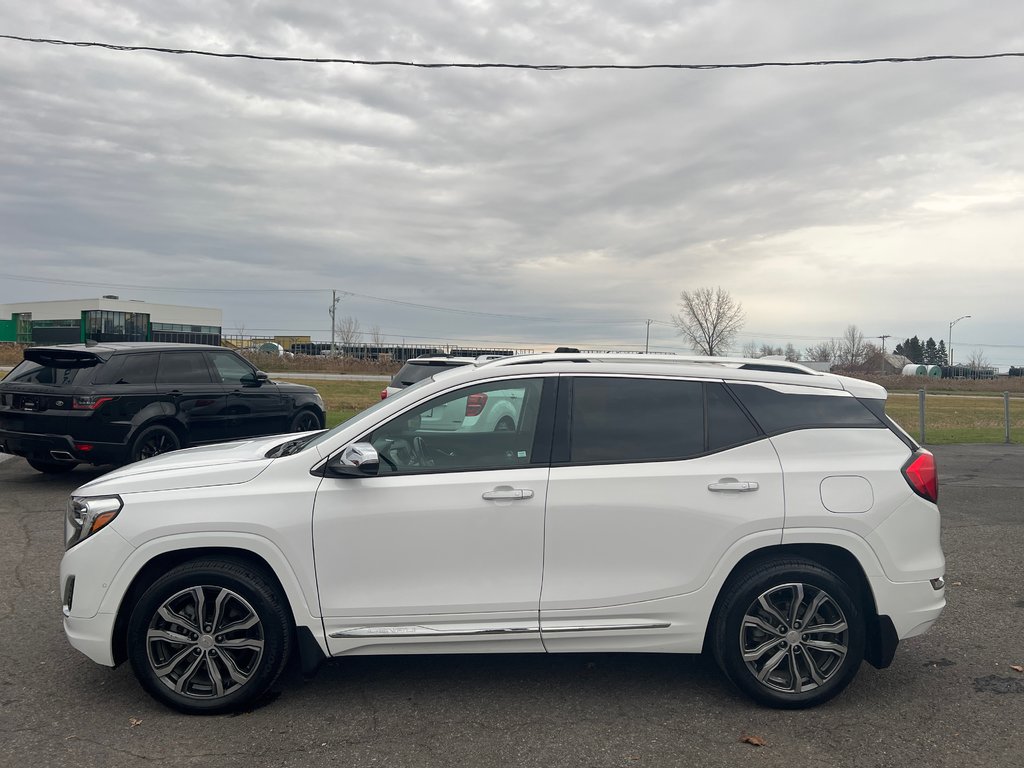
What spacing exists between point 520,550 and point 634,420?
0.89 m

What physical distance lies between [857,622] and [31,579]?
18.7 ft

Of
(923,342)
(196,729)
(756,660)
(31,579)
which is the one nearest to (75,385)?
(31,579)

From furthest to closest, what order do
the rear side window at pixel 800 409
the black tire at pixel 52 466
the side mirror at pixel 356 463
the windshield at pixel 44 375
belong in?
the black tire at pixel 52 466, the windshield at pixel 44 375, the rear side window at pixel 800 409, the side mirror at pixel 356 463

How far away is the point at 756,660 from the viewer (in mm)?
4121

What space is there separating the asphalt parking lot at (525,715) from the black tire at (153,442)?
4661 mm

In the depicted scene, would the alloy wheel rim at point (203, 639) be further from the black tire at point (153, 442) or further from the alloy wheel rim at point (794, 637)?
the black tire at point (153, 442)

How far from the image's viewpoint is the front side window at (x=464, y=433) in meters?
4.17

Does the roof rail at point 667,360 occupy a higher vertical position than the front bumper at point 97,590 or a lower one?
higher

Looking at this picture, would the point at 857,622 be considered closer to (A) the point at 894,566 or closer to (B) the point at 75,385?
(A) the point at 894,566

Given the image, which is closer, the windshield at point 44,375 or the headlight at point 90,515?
the headlight at point 90,515

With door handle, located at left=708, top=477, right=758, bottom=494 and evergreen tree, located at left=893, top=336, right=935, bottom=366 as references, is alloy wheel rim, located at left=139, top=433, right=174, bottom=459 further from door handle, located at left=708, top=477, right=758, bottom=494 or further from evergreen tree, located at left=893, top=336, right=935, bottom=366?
evergreen tree, located at left=893, top=336, right=935, bottom=366

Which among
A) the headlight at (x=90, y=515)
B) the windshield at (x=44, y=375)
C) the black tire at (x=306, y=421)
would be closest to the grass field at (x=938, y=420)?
the black tire at (x=306, y=421)

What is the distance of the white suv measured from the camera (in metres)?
3.98

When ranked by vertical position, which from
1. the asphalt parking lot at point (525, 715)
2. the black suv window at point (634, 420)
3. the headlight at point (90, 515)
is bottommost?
the asphalt parking lot at point (525, 715)
